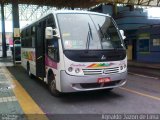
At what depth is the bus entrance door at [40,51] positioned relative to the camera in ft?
35.9

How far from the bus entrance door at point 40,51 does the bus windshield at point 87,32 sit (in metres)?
1.94

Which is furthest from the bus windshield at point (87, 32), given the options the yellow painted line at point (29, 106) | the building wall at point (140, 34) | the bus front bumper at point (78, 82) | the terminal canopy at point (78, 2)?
the terminal canopy at point (78, 2)

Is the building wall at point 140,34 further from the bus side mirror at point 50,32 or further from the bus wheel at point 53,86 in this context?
the bus side mirror at point 50,32

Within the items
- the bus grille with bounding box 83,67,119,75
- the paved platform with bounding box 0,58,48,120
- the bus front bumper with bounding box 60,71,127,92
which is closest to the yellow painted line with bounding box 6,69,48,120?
the paved platform with bounding box 0,58,48,120

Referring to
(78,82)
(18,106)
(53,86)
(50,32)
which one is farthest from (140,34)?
(18,106)

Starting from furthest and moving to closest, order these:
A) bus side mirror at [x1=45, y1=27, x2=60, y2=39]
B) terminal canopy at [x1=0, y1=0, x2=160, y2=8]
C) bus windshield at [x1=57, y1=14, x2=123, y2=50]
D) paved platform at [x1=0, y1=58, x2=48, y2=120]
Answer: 1. terminal canopy at [x1=0, y1=0, x2=160, y2=8]
2. bus side mirror at [x1=45, y1=27, x2=60, y2=39]
3. bus windshield at [x1=57, y1=14, x2=123, y2=50]
4. paved platform at [x1=0, y1=58, x2=48, y2=120]

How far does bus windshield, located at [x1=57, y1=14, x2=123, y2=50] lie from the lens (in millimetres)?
8742

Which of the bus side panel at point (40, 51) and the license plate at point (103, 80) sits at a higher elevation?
the bus side panel at point (40, 51)

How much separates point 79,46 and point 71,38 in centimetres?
34

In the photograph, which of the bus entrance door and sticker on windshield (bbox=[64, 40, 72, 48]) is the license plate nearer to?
sticker on windshield (bbox=[64, 40, 72, 48])

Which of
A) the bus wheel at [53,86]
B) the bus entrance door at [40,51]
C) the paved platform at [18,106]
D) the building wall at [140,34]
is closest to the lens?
the paved platform at [18,106]

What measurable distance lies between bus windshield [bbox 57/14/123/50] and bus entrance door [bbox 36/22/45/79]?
1937mm

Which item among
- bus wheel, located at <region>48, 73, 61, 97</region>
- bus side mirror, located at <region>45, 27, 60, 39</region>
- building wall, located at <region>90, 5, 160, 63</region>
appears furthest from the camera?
building wall, located at <region>90, 5, 160, 63</region>

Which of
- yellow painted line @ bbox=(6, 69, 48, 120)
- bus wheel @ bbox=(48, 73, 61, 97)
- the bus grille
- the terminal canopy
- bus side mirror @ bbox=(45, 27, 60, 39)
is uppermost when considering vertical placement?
the terminal canopy
